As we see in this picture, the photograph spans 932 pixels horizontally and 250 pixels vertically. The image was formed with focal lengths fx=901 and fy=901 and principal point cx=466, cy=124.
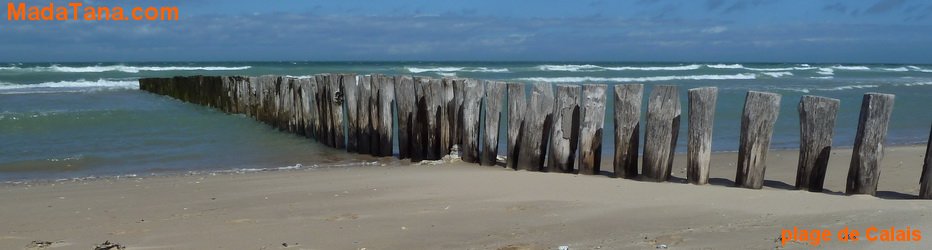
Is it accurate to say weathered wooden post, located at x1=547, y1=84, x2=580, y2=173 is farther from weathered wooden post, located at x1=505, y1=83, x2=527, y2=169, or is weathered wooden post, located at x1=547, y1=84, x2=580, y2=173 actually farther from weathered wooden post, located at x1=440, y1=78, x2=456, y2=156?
weathered wooden post, located at x1=440, y1=78, x2=456, y2=156

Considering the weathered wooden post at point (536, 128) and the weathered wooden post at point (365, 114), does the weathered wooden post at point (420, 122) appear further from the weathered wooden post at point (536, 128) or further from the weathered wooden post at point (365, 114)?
the weathered wooden post at point (536, 128)

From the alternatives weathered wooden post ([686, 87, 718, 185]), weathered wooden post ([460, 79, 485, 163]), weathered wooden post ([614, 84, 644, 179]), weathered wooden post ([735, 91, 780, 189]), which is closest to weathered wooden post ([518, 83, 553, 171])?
weathered wooden post ([614, 84, 644, 179])

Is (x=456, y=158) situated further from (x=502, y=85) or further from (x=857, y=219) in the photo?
(x=857, y=219)

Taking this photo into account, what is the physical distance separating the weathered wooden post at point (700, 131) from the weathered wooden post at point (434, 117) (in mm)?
2987

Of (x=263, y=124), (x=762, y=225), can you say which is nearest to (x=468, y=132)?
(x=762, y=225)

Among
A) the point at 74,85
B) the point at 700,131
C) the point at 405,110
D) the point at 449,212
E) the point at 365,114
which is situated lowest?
the point at 74,85

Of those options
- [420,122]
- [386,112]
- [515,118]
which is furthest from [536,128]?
[386,112]

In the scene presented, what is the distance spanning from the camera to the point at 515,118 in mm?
8305

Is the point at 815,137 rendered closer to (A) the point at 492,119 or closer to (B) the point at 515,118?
(B) the point at 515,118

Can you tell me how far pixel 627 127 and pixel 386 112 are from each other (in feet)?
11.5

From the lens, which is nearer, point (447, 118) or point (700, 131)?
point (700, 131)

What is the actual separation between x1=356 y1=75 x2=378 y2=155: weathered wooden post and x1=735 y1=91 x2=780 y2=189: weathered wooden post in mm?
4719

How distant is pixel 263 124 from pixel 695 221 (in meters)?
10.5

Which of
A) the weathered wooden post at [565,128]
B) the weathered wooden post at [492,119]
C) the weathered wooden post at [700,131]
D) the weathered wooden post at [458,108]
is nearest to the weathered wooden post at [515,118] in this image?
the weathered wooden post at [492,119]
